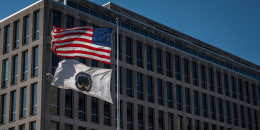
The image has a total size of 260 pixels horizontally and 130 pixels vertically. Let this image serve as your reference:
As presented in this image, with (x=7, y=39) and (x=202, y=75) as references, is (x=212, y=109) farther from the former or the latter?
(x=7, y=39)

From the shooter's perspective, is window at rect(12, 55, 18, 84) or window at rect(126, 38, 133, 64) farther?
window at rect(126, 38, 133, 64)

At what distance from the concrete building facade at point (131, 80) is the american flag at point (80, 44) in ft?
52.6

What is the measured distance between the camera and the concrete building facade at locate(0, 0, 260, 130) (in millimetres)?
44625

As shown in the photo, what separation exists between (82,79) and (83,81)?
0.13 meters

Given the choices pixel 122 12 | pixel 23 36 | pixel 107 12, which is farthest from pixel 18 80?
pixel 122 12

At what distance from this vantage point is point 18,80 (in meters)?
46.3

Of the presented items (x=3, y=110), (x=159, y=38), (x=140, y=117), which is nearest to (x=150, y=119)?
(x=140, y=117)

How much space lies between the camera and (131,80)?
170ft

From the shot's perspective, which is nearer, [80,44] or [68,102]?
[80,44]

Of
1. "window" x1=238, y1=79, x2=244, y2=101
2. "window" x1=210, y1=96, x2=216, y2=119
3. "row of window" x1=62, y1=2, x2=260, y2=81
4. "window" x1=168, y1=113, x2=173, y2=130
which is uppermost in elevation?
"row of window" x1=62, y1=2, x2=260, y2=81

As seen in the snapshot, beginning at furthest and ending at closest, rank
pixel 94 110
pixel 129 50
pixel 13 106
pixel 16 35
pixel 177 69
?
1. pixel 177 69
2. pixel 129 50
3. pixel 16 35
4. pixel 94 110
5. pixel 13 106

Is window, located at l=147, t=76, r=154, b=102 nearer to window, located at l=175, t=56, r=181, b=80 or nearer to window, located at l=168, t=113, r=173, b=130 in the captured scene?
window, located at l=168, t=113, r=173, b=130

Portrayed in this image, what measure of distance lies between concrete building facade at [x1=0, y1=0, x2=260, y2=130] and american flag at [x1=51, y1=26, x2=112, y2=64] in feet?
52.6

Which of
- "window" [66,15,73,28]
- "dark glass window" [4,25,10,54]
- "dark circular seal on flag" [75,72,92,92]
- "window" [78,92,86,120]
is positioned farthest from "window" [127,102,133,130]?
"dark circular seal on flag" [75,72,92,92]
